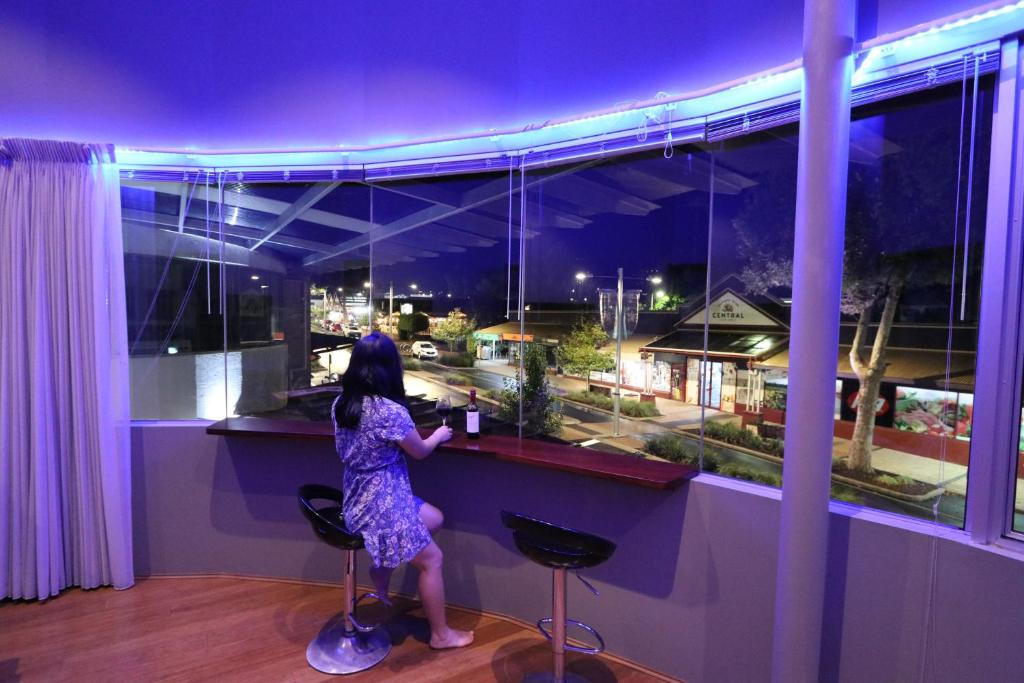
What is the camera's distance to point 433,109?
88.1 inches

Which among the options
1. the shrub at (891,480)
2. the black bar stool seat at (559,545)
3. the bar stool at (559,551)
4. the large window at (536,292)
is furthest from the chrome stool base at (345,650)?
the shrub at (891,480)

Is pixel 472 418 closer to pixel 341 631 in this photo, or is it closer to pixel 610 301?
pixel 341 631

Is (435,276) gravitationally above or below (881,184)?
below

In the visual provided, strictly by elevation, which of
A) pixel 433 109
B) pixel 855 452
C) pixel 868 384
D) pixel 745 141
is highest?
pixel 433 109

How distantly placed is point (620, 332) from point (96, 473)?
3.21 metres

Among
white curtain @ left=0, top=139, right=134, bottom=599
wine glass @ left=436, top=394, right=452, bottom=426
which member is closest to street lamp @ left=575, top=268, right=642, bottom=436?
wine glass @ left=436, top=394, right=452, bottom=426

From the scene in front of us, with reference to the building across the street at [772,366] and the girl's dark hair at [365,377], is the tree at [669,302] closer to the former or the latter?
the building across the street at [772,366]

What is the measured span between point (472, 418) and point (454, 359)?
1.32 metres

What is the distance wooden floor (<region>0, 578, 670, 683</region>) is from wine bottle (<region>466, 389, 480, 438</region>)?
→ 0.96 meters

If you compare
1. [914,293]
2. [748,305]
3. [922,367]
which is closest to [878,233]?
[914,293]

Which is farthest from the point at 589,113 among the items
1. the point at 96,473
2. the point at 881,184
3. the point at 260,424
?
the point at 96,473

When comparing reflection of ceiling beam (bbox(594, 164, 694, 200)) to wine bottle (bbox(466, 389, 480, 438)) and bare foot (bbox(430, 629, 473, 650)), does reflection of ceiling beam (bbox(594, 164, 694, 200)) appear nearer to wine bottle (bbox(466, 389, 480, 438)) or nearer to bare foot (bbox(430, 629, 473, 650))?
wine bottle (bbox(466, 389, 480, 438))

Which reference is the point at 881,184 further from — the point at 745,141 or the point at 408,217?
the point at 408,217

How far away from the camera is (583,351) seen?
3.96 metres
